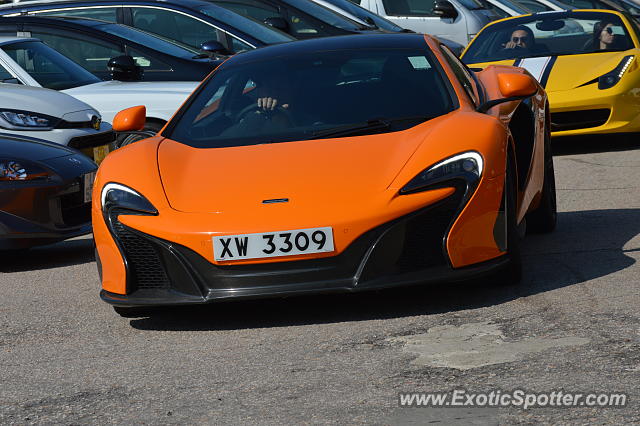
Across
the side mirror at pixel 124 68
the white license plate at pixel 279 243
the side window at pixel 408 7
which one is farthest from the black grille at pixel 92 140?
the side window at pixel 408 7

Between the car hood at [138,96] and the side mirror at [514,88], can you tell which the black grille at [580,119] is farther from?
the side mirror at [514,88]

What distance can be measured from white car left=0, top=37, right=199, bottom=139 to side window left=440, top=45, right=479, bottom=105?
13.8 ft

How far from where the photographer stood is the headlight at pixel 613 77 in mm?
11055

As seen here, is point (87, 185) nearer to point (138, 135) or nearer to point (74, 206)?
point (74, 206)

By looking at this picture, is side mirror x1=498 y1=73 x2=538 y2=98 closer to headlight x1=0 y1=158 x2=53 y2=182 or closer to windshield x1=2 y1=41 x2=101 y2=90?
headlight x1=0 y1=158 x2=53 y2=182

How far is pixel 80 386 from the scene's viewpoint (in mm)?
4363

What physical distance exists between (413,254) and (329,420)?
139 cm

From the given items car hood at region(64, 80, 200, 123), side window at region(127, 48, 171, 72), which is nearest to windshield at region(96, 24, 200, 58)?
side window at region(127, 48, 171, 72)

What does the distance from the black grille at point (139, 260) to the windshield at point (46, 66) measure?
620 cm

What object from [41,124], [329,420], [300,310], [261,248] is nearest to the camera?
[329,420]

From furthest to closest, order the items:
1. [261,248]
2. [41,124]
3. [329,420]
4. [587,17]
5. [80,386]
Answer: [587,17], [41,124], [261,248], [80,386], [329,420]

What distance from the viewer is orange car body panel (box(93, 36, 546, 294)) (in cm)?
492

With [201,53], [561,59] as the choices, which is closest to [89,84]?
[201,53]

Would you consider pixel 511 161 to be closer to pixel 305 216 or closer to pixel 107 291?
pixel 305 216
